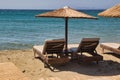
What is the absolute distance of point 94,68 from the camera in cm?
793

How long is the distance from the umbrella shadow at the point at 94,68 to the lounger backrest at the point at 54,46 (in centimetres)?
54

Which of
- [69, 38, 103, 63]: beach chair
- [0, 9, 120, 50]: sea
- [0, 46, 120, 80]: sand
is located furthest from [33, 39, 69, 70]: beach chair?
[0, 9, 120, 50]: sea

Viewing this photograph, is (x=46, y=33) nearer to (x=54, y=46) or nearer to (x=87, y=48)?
(x=87, y=48)

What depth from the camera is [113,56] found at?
985cm

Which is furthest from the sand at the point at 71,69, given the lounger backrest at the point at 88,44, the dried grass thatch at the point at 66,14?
the dried grass thatch at the point at 66,14

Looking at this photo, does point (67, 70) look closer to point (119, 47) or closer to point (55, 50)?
point (55, 50)

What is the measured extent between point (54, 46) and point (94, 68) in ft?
4.49

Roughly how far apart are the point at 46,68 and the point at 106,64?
77.9 inches

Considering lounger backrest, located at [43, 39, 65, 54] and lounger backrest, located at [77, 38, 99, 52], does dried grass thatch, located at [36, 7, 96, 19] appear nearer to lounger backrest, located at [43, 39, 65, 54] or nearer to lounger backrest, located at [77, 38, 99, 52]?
lounger backrest, located at [77, 38, 99, 52]

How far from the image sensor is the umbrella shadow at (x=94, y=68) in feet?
24.4

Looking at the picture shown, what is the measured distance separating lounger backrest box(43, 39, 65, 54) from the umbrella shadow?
0.54 metres

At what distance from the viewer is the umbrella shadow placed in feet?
24.4

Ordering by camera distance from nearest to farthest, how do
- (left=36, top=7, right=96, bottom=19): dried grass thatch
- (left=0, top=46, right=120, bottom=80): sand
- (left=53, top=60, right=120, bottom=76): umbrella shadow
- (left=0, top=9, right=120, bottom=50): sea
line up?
(left=0, top=46, right=120, bottom=80): sand → (left=53, top=60, right=120, bottom=76): umbrella shadow → (left=36, top=7, right=96, bottom=19): dried grass thatch → (left=0, top=9, right=120, bottom=50): sea

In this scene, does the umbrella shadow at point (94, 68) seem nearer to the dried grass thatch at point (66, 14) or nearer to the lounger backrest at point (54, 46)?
the lounger backrest at point (54, 46)
